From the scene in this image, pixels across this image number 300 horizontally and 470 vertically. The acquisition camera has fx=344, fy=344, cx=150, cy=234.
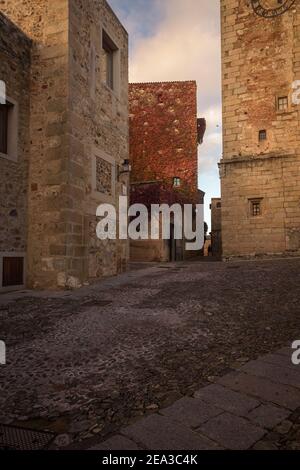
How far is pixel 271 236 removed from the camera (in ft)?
43.0

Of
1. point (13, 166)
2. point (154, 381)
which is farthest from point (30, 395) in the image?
point (13, 166)

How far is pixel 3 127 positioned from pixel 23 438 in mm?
7303

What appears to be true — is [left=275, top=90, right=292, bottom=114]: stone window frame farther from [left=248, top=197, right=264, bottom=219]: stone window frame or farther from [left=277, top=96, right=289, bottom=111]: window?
[left=248, top=197, right=264, bottom=219]: stone window frame

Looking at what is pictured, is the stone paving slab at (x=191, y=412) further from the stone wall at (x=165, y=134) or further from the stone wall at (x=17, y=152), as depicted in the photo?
the stone wall at (x=165, y=134)

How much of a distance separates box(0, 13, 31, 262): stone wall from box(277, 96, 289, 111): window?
30.8 ft

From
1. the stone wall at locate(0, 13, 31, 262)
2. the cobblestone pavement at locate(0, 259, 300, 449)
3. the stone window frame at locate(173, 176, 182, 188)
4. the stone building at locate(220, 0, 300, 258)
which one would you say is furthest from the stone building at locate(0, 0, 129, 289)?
the stone window frame at locate(173, 176, 182, 188)

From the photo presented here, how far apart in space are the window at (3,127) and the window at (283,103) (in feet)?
33.2

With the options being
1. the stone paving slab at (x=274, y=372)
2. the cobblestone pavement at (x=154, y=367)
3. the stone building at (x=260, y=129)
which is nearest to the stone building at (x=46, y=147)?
the cobblestone pavement at (x=154, y=367)

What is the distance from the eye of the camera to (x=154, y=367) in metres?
3.30

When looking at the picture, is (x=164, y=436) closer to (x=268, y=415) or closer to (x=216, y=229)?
(x=268, y=415)

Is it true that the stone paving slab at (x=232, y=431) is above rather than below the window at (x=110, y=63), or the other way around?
below

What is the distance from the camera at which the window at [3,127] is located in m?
7.83

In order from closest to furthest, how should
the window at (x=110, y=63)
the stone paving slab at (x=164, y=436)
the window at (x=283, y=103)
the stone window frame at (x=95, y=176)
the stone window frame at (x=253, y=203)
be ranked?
the stone paving slab at (x=164, y=436) < the stone window frame at (x=95, y=176) < the window at (x=110, y=63) < the window at (x=283, y=103) < the stone window frame at (x=253, y=203)

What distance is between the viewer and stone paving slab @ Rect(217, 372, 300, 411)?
257cm
